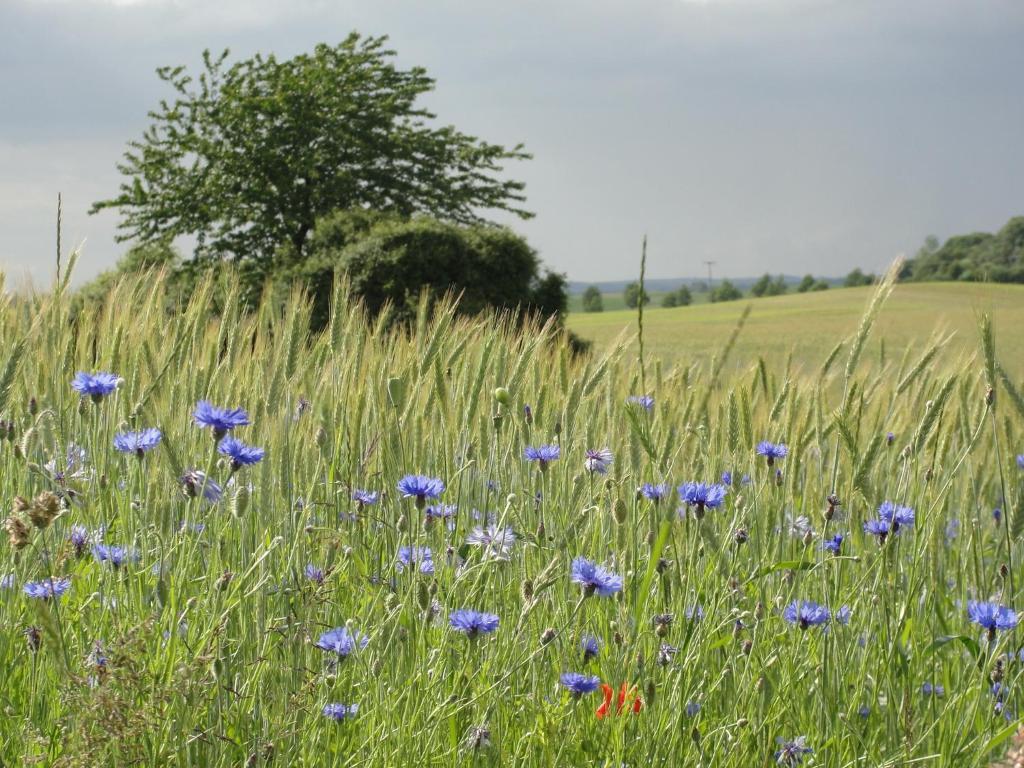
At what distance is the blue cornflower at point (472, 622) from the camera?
66.2 inches

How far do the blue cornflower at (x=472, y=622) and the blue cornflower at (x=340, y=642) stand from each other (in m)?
0.18

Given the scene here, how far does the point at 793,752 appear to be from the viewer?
187 centimetres

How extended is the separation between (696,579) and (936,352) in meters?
0.88

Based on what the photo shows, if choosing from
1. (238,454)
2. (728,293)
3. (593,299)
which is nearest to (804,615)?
(238,454)

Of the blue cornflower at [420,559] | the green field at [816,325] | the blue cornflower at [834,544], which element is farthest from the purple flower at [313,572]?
the green field at [816,325]

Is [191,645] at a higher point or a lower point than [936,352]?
lower

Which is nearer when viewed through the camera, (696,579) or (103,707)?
(103,707)

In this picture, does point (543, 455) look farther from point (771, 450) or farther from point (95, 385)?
point (95, 385)

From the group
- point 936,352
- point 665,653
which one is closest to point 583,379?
point 665,653

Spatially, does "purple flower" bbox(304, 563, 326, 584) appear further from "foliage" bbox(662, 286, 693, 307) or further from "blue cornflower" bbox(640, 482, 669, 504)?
"foliage" bbox(662, 286, 693, 307)

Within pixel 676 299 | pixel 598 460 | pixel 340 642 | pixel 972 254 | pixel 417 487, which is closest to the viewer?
pixel 340 642

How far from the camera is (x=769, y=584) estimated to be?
242 cm

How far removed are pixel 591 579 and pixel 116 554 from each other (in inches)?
36.2

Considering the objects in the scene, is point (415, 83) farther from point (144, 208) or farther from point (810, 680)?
point (810, 680)
